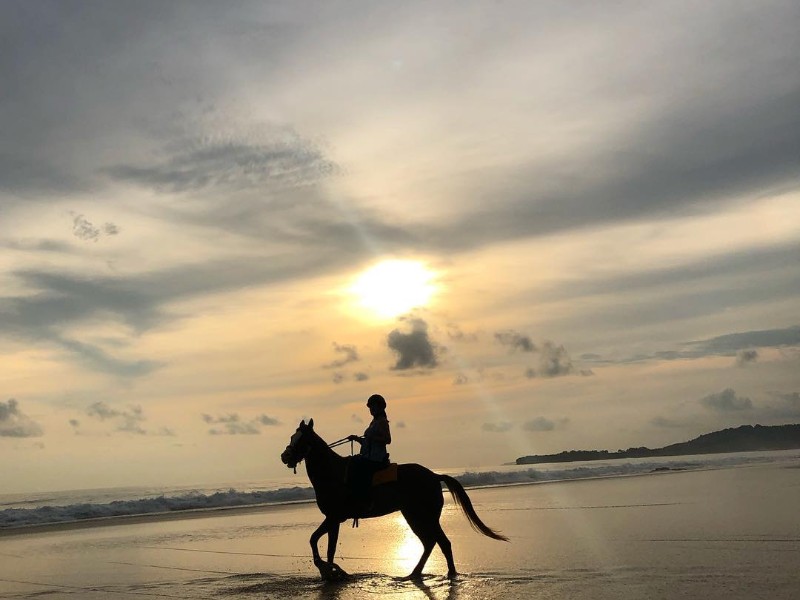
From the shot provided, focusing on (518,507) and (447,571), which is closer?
(447,571)

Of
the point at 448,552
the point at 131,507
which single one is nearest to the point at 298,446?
the point at 448,552

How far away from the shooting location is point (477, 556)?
39.5ft

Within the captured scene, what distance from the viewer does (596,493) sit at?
89.3 ft

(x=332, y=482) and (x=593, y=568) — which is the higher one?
(x=332, y=482)

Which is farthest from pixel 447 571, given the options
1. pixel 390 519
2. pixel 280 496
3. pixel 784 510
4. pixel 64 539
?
pixel 280 496

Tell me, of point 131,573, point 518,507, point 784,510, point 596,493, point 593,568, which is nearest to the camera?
point 593,568

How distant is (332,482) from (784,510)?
33.8ft

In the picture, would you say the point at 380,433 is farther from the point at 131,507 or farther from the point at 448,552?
the point at 131,507

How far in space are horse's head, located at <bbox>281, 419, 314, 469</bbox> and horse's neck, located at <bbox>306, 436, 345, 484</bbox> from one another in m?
0.10

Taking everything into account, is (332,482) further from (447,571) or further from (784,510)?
(784,510)

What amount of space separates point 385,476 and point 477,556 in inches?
94.4

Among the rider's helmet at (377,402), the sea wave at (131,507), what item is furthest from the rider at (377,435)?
the sea wave at (131,507)

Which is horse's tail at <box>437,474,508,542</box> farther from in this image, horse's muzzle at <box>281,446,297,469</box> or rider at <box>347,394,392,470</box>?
horse's muzzle at <box>281,446,297,469</box>

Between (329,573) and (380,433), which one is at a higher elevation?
(380,433)
